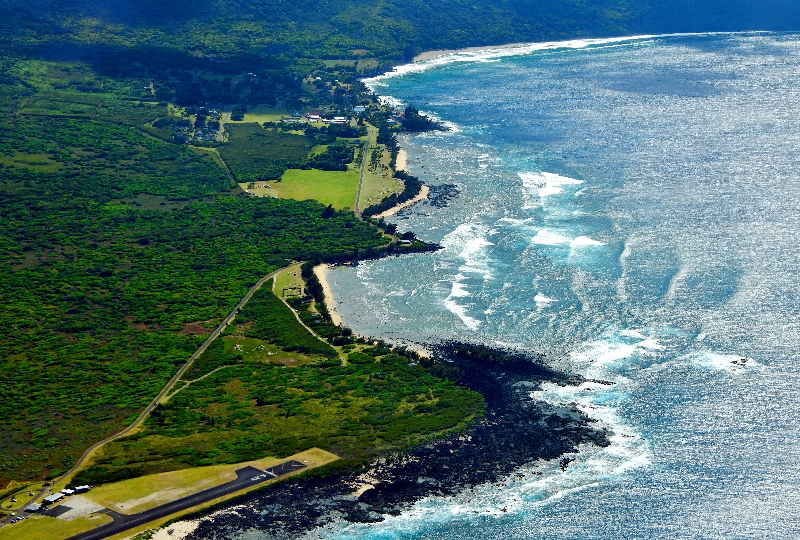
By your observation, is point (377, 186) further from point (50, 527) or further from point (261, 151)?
point (50, 527)

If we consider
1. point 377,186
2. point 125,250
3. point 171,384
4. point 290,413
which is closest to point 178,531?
point 290,413

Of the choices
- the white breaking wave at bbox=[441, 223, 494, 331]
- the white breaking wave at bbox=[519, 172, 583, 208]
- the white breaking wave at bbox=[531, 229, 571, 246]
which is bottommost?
the white breaking wave at bbox=[441, 223, 494, 331]

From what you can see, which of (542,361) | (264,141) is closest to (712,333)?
(542,361)

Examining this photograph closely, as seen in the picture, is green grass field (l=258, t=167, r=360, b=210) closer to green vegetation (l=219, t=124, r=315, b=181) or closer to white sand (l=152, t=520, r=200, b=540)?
green vegetation (l=219, t=124, r=315, b=181)

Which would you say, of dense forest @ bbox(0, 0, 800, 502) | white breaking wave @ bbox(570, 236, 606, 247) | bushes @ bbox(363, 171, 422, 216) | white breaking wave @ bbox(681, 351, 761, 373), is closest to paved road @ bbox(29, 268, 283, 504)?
dense forest @ bbox(0, 0, 800, 502)

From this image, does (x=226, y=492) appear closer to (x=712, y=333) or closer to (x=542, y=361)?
(x=542, y=361)
